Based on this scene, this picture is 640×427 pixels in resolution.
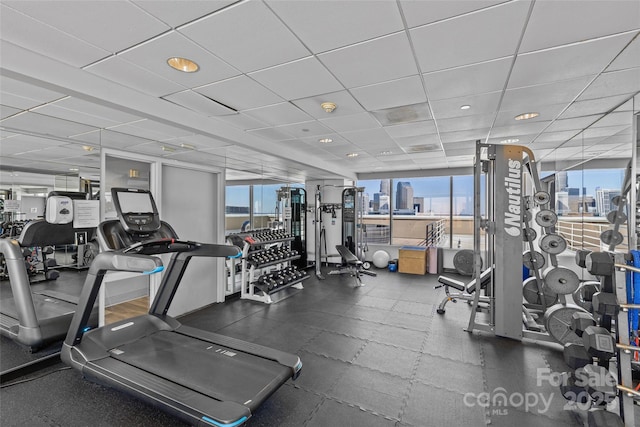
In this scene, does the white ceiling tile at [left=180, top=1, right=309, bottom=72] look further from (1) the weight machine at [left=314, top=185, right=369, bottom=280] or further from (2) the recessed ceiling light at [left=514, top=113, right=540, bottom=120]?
(1) the weight machine at [left=314, top=185, right=369, bottom=280]

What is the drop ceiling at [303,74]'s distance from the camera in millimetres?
1762

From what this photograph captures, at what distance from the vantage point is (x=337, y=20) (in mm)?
1811

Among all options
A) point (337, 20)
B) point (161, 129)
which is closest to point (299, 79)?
point (337, 20)

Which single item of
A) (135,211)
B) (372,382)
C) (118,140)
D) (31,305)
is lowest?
(372,382)

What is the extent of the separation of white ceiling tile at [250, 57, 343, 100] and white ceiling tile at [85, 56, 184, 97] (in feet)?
2.75

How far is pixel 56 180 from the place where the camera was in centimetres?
367

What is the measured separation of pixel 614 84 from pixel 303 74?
9.41ft

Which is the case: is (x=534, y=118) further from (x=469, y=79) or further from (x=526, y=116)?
(x=469, y=79)

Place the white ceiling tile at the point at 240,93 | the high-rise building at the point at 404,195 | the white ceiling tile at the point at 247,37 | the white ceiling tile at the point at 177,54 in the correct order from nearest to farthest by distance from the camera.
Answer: the white ceiling tile at the point at 247,37 < the white ceiling tile at the point at 177,54 < the white ceiling tile at the point at 240,93 < the high-rise building at the point at 404,195

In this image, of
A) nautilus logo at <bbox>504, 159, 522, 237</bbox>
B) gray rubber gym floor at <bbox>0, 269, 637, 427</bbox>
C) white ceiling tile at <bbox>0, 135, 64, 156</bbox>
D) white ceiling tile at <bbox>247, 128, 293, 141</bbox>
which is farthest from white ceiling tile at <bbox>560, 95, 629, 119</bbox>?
white ceiling tile at <bbox>0, 135, 64, 156</bbox>

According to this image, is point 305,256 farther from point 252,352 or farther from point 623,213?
point 623,213

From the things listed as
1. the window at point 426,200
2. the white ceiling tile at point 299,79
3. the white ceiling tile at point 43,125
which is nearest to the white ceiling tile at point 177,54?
the white ceiling tile at point 299,79

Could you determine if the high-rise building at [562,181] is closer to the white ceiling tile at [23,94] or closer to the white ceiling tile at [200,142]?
the white ceiling tile at [200,142]

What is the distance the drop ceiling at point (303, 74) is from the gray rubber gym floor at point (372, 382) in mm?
2536
